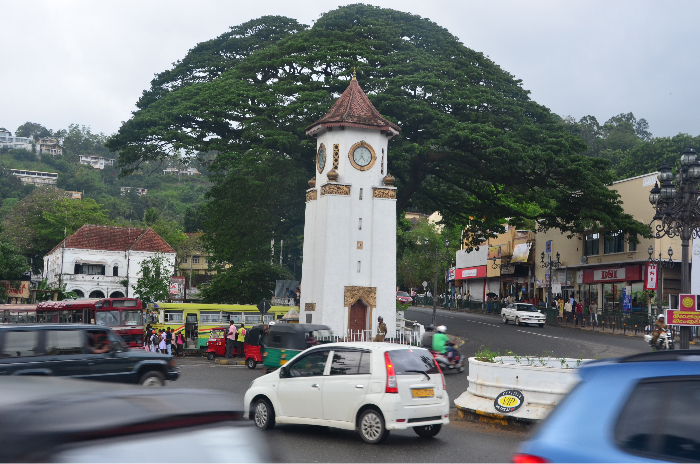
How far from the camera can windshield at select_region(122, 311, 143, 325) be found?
35366 mm

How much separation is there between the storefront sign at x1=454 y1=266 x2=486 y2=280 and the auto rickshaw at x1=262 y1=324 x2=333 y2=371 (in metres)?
51.1

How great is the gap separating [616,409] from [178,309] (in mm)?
36254

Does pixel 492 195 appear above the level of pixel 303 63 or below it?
below

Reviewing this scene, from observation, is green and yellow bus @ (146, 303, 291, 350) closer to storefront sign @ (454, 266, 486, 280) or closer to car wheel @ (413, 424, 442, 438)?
car wheel @ (413, 424, 442, 438)

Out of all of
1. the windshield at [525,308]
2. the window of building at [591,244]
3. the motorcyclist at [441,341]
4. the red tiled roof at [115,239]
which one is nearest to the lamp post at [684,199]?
the motorcyclist at [441,341]

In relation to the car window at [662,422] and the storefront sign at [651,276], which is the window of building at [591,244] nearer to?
the storefront sign at [651,276]

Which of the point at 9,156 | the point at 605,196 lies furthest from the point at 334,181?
the point at 9,156

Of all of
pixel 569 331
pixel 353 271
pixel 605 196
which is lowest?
pixel 569 331

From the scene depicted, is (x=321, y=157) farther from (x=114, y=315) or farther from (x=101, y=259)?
(x=101, y=259)

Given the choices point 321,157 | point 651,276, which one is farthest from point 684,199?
point 321,157

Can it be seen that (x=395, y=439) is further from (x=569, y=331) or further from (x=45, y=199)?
(x=45, y=199)

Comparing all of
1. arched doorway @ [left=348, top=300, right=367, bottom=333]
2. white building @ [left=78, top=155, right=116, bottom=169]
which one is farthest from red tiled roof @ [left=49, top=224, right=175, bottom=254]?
white building @ [left=78, top=155, right=116, bottom=169]

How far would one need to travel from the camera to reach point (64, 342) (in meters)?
13.8

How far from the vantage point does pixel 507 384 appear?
13758 millimetres
